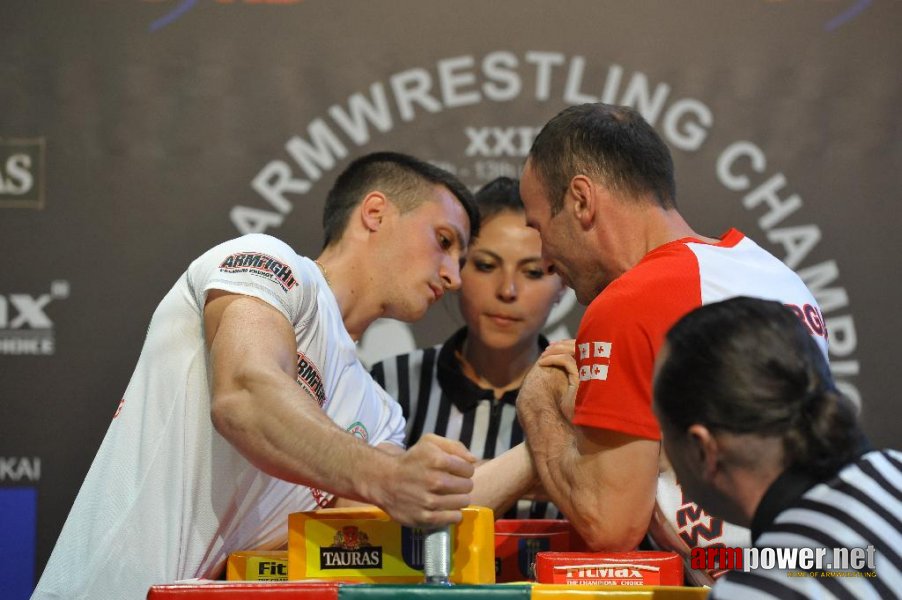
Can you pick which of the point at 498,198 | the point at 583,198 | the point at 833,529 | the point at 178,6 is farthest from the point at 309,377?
the point at 178,6

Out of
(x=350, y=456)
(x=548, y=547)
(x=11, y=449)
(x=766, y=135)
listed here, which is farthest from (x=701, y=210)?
(x=11, y=449)

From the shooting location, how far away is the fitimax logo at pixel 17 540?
9.14 feet

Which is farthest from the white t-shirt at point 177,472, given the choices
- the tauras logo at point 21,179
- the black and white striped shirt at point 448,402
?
the tauras logo at point 21,179

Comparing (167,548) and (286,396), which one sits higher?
(286,396)

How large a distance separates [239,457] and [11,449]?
1365 mm

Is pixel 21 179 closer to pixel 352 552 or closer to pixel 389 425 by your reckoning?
pixel 389 425

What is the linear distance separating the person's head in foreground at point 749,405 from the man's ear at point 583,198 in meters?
0.75

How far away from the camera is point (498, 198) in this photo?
2854 millimetres

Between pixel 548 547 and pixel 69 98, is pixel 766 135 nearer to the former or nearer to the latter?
pixel 548 547

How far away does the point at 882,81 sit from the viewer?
294 centimetres

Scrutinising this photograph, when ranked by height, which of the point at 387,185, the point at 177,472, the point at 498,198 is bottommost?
the point at 177,472

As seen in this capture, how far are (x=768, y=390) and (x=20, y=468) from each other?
7.53ft

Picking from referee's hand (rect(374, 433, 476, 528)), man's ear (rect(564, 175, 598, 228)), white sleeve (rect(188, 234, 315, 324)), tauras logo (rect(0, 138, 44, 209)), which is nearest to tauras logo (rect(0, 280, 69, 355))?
tauras logo (rect(0, 138, 44, 209))

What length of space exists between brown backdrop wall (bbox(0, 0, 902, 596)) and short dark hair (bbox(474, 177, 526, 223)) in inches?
2.8
